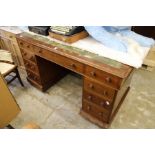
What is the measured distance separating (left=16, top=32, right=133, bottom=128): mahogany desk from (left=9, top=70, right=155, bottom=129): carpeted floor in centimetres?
20

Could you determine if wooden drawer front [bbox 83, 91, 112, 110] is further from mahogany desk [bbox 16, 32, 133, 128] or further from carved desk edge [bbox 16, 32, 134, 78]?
carved desk edge [bbox 16, 32, 134, 78]

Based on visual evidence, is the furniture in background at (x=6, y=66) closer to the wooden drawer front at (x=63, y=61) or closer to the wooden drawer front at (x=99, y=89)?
the wooden drawer front at (x=63, y=61)

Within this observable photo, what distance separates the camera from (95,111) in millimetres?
1535

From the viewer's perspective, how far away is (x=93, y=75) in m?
1.25

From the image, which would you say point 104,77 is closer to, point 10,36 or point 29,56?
point 29,56

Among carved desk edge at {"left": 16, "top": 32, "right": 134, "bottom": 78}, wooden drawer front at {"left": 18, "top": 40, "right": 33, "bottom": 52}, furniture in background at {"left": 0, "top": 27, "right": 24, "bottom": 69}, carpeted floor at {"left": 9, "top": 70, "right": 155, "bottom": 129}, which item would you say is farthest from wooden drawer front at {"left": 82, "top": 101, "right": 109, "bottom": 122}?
furniture in background at {"left": 0, "top": 27, "right": 24, "bottom": 69}

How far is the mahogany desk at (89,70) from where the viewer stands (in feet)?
3.77

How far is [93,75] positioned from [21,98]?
1.18m

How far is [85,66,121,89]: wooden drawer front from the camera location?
1136 mm

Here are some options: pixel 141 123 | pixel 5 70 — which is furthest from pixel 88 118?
pixel 5 70

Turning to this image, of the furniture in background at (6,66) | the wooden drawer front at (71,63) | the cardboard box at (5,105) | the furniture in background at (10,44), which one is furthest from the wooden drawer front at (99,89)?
the furniture in background at (10,44)

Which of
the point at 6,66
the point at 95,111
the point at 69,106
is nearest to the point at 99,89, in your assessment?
the point at 95,111

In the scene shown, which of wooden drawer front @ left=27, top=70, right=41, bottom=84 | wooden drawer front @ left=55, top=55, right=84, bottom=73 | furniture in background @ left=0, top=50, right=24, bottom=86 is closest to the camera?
wooden drawer front @ left=55, top=55, right=84, bottom=73
